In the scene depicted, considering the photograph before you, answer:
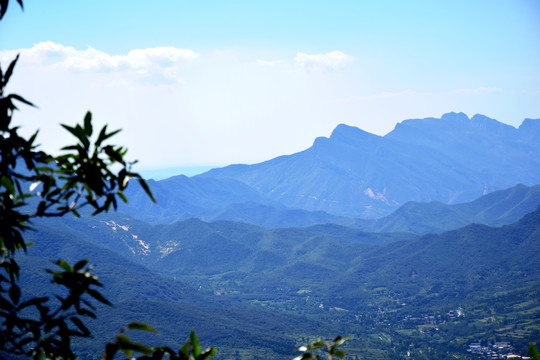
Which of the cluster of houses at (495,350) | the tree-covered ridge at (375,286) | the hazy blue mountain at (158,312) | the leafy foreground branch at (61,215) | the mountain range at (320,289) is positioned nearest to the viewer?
the leafy foreground branch at (61,215)

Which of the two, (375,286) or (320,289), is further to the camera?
(375,286)

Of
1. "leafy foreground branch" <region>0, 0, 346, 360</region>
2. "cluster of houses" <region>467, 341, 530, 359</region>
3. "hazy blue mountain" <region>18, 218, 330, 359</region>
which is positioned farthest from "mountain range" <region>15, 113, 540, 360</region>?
"leafy foreground branch" <region>0, 0, 346, 360</region>

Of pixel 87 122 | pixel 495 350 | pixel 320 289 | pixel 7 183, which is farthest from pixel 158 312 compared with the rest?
pixel 87 122

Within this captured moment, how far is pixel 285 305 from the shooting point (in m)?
151

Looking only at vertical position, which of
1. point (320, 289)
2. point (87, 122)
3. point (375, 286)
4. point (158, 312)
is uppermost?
point (87, 122)

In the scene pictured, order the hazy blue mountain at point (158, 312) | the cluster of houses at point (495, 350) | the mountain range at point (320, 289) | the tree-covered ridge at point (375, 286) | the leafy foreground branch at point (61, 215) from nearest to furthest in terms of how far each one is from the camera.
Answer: the leafy foreground branch at point (61, 215) → the hazy blue mountain at point (158, 312) → the cluster of houses at point (495, 350) → the mountain range at point (320, 289) → the tree-covered ridge at point (375, 286)

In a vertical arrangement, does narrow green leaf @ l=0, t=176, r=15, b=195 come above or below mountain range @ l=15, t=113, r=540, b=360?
above

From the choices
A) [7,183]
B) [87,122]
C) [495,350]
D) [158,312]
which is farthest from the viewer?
[158,312]

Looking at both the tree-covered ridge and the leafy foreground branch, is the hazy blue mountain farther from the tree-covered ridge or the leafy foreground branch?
the leafy foreground branch

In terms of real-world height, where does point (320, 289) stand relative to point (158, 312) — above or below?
below

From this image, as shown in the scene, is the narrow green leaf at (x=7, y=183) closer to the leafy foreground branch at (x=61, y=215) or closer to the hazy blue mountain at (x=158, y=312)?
the leafy foreground branch at (x=61, y=215)

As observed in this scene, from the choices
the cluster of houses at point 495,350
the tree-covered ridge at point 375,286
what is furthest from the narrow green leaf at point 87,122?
the cluster of houses at point 495,350

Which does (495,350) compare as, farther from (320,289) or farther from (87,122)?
(87,122)

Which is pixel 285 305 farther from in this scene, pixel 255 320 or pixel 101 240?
pixel 101 240
